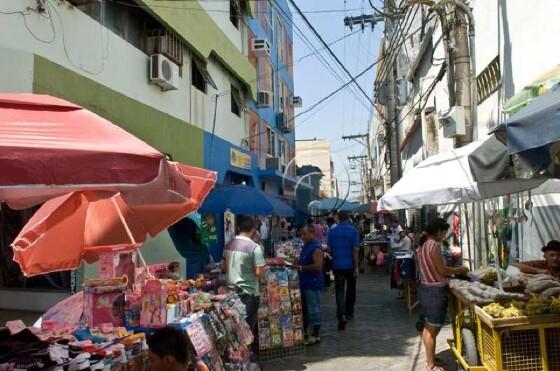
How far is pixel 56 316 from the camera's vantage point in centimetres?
465

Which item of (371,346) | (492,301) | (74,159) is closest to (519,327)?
(492,301)

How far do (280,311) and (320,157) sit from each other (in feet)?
209

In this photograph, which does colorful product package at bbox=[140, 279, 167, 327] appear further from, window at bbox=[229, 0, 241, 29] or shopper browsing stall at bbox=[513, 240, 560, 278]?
window at bbox=[229, 0, 241, 29]

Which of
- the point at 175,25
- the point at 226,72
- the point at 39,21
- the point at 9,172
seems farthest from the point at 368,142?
the point at 9,172

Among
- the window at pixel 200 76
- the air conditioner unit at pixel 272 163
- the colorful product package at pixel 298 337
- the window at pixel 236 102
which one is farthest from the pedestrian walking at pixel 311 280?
the air conditioner unit at pixel 272 163

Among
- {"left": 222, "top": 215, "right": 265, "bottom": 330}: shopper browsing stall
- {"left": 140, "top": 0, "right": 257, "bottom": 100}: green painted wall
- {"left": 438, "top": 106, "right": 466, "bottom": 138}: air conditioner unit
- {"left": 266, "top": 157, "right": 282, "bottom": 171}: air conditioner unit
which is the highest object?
{"left": 140, "top": 0, "right": 257, "bottom": 100}: green painted wall

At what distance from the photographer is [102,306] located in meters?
4.27

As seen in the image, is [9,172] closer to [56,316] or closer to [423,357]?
[56,316]

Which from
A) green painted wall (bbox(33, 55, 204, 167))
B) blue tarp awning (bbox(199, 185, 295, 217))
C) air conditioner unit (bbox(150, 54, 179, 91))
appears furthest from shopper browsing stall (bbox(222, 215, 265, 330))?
air conditioner unit (bbox(150, 54, 179, 91))

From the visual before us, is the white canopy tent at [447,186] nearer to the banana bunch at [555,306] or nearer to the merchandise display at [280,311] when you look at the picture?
the banana bunch at [555,306]

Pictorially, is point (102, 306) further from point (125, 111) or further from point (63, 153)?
point (125, 111)

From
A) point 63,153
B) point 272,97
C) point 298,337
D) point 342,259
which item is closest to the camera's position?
point 63,153

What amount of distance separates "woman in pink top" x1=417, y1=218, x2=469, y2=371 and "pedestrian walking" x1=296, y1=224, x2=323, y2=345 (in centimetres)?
184

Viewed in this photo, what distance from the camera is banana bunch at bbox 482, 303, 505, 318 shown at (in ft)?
15.0
